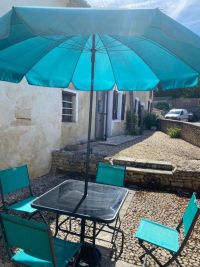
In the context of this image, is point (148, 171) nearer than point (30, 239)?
No

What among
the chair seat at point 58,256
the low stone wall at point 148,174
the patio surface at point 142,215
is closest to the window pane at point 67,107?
the low stone wall at point 148,174

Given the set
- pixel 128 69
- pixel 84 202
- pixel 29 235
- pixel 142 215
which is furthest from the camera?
pixel 142 215

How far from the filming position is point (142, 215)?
445cm

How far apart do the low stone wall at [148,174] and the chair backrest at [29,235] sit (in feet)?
13.9

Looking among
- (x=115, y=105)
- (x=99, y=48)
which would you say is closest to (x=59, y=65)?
(x=99, y=48)

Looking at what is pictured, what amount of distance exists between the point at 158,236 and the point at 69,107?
6303 mm

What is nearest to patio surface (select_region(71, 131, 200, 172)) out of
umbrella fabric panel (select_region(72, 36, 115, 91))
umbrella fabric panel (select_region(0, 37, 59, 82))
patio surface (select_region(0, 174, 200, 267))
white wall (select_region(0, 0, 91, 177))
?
patio surface (select_region(0, 174, 200, 267))

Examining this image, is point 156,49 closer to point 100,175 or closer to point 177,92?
point 100,175

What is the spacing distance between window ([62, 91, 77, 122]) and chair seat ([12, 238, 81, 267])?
19.8 ft

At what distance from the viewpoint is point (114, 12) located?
1.78 metres

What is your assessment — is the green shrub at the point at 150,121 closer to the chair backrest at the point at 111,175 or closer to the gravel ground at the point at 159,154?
the gravel ground at the point at 159,154

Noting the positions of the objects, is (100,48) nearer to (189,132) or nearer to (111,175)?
(111,175)

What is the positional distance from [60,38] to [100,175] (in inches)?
88.6

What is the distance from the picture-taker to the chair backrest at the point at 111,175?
159 inches
